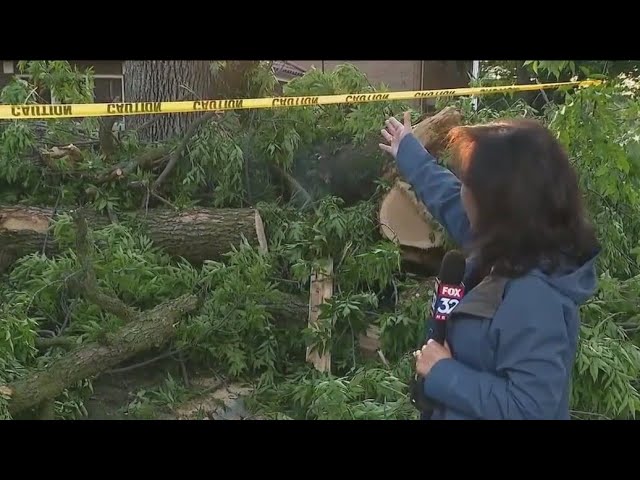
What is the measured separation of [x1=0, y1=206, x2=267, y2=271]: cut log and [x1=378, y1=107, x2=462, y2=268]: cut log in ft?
2.85

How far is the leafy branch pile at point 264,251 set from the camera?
3.72 metres

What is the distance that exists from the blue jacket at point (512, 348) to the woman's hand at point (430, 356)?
2 centimetres

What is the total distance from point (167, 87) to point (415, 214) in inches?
98.9

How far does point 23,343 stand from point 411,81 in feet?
27.9

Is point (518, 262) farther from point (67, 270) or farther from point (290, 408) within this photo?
point (67, 270)

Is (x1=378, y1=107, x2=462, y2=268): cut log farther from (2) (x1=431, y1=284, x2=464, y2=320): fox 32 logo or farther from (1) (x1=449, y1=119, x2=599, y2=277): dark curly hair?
(1) (x1=449, y1=119, x2=599, y2=277): dark curly hair

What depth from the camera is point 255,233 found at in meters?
4.74

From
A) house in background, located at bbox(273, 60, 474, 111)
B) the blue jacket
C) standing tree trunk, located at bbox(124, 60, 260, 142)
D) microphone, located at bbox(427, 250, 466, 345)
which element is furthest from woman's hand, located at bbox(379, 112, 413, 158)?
house in background, located at bbox(273, 60, 474, 111)

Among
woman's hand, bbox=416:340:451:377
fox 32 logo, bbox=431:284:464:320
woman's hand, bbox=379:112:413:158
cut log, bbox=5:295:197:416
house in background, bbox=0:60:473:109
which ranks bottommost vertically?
cut log, bbox=5:295:197:416

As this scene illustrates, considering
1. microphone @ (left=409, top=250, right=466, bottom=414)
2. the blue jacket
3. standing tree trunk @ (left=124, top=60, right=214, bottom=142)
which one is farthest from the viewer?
standing tree trunk @ (left=124, top=60, right=214, bottom=142)

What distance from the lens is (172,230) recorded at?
15.6 ft

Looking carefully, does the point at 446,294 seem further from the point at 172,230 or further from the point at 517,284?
the point at 172,230

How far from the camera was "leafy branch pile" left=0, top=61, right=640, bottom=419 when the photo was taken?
372 centimetres

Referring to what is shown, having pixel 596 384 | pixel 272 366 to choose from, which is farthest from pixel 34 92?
pixel 596 384
